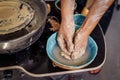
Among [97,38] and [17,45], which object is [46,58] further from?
[97,38]

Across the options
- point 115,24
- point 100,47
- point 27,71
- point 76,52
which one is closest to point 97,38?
point 100,47

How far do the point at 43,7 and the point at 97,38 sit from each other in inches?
12.2

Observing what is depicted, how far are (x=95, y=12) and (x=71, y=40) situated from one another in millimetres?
162

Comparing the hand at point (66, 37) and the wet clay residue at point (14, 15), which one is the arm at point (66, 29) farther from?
the wet clay residue at point (14, 15)

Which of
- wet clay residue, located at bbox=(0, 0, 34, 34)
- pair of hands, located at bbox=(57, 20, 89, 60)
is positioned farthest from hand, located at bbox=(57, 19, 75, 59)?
wet clay residue, located at bbox=(0, 0, 34, 34)

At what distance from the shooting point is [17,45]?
2.81 feet

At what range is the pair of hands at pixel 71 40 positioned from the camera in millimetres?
908

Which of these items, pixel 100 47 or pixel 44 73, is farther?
pixel 100 47

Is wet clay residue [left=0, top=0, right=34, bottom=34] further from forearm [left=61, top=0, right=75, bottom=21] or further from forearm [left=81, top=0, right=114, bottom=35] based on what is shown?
forearm [left=81, top=0, right=114, bottom=35]

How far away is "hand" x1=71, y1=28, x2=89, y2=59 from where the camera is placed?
2.97ft

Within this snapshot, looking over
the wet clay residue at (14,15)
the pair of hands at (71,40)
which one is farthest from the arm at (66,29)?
the wet clay residue at (14,15)

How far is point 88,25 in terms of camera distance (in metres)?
0.92

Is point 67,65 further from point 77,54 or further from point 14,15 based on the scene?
point 14,15

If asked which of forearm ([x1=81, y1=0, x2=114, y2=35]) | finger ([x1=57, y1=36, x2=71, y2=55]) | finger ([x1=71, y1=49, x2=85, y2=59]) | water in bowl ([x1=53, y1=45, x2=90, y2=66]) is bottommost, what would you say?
water in bowl ([x1=53, y1=45, x2=90, y2=66])
